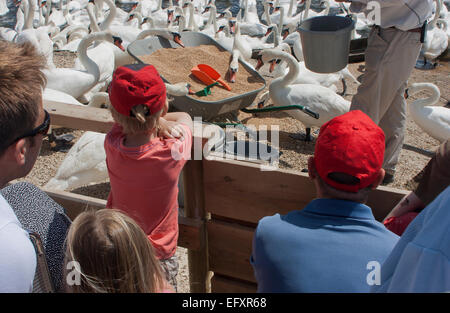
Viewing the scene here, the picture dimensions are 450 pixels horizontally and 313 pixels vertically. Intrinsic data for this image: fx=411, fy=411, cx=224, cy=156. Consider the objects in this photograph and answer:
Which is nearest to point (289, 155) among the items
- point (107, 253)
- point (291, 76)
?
point (291, 76)

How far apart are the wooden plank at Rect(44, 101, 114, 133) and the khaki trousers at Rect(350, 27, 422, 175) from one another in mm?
2598

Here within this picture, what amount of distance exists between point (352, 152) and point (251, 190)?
2.63ft

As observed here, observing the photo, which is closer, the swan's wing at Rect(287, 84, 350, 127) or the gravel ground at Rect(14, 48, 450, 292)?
the gravel ground at Rect(14, 48, 450, 292)

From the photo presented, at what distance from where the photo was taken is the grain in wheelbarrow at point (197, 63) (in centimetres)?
635

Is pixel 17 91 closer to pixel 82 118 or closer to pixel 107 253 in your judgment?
pixel 107 253

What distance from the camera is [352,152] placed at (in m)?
1.42

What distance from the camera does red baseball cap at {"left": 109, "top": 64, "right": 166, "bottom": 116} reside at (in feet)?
5.78

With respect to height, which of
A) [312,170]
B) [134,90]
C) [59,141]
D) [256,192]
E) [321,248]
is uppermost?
[134,90]

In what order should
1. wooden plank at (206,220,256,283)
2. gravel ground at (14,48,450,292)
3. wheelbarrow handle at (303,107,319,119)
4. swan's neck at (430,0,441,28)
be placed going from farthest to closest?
1. swan's neck at (430,0,441,28)
2. wheelbarrow handle at (303,107,319,119)
3. gravel ground at (14,48,450,292)
4. wooden plank at (206,220,256,283)

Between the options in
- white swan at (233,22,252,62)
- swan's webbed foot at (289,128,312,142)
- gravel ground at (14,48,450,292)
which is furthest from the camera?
white swan at (233,22,252,62)

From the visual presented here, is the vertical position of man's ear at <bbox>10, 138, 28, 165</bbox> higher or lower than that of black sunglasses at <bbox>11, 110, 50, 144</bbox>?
lower

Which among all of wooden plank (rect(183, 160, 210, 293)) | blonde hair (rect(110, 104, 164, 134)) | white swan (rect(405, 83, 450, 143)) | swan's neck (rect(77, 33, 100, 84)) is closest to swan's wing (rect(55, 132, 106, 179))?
wooden plank (rect(183, 160, 210, 293))

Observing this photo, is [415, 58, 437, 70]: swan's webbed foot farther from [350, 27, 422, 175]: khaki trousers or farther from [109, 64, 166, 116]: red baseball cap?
[109, 64, 166, 116]: red baseball cap
